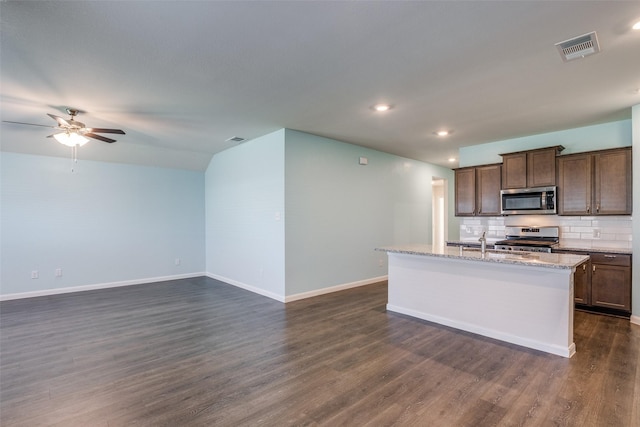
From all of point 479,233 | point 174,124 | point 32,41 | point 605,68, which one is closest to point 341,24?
A: point 32,41

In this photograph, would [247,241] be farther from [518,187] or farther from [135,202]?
[518,187]

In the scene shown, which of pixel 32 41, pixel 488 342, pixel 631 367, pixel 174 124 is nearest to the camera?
pixel 32 41

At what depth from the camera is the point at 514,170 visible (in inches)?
199

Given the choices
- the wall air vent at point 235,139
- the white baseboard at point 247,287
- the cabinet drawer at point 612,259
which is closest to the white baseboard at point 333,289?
the white baseboard at point 247,287

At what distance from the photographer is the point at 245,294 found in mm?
5266

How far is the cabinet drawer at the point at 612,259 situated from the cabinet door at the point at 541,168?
1.17m

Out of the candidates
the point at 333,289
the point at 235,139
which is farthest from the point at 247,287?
Answer: the point at 235,139

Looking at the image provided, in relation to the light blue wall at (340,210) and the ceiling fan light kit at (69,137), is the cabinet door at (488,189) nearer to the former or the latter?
the light blue wall at (340,210)

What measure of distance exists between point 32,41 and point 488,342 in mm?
4687

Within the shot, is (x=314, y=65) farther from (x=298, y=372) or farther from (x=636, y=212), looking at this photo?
(x=636, y=212)

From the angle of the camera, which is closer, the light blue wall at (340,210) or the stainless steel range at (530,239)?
the stainless steel range at (530,239)

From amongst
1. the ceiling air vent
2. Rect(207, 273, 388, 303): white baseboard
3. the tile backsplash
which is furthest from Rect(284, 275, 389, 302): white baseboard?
the ceiling air vent

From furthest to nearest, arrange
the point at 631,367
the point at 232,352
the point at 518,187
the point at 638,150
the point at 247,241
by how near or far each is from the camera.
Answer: the point at 247,241 < the point at 518,187 < the point at 638,150 < the point at 232,352 < the point at 631,367

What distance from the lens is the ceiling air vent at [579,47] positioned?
232 cm
